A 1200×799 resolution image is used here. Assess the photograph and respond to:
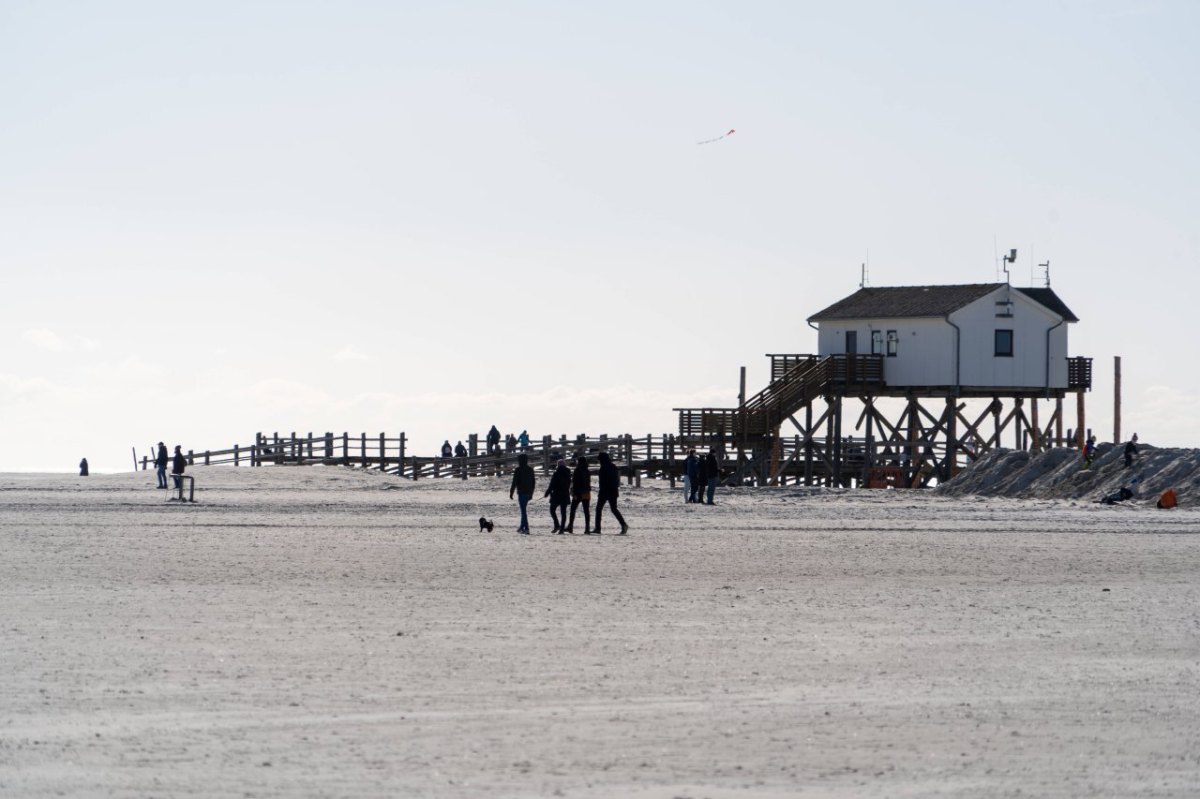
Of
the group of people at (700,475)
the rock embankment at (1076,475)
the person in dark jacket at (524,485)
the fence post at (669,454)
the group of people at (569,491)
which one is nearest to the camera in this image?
the person in dark jacket at (524,485)

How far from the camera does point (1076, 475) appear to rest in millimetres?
55312

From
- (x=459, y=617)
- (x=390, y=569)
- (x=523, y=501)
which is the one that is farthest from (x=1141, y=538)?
(x=459, y=617)

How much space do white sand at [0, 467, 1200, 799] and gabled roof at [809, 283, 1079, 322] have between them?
38467 mm

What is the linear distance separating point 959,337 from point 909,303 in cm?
264

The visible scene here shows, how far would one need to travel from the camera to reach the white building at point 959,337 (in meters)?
67.4

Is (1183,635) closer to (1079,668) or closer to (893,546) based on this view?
(1079,668)

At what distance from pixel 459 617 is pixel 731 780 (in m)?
8.11

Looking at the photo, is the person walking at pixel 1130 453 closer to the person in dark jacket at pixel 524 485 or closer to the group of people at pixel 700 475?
the group of people at pixel 700 475

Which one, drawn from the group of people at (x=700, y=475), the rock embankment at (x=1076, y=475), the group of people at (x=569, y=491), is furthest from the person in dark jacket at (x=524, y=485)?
the rock embankment at (x=1076, y=475)

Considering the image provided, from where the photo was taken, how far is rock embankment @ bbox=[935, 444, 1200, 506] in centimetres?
5075

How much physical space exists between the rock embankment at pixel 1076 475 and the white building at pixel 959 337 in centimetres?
620

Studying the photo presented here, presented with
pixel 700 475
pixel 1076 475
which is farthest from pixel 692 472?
pixel 1076 475

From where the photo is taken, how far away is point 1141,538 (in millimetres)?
33844

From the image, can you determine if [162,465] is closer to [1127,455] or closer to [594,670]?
[1127,455]
